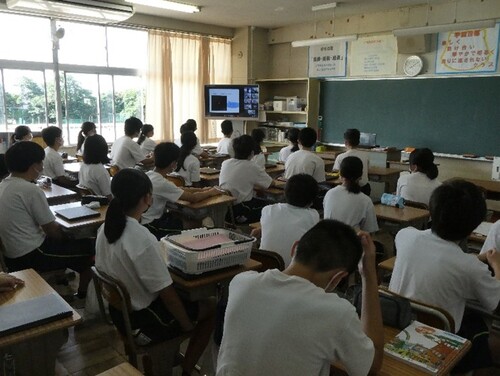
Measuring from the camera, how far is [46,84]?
6746 millimetres

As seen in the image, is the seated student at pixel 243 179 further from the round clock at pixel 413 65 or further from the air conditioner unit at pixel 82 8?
the round clock at pixel 413 65

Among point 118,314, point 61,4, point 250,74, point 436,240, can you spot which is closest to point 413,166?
point 436,240

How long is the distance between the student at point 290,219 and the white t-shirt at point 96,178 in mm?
1996

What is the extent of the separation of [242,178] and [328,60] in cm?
452

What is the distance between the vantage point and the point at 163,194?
3.36 m

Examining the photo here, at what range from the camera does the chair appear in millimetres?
1781

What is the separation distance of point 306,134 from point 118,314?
347 centimetres

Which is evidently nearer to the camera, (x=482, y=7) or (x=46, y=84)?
(x=482, y=7)

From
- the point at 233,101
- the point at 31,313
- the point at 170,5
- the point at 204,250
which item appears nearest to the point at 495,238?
the point at 204,250

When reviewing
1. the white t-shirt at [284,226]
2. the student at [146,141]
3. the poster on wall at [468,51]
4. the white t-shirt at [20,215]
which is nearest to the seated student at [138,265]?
the white t-shirt at [284,226]

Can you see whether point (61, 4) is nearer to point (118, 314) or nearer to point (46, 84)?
point (46, 84)

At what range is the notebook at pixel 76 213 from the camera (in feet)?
9.64

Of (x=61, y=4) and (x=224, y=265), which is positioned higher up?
(x=61, y=4)

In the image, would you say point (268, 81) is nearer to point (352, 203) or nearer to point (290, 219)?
point (352, 203)
